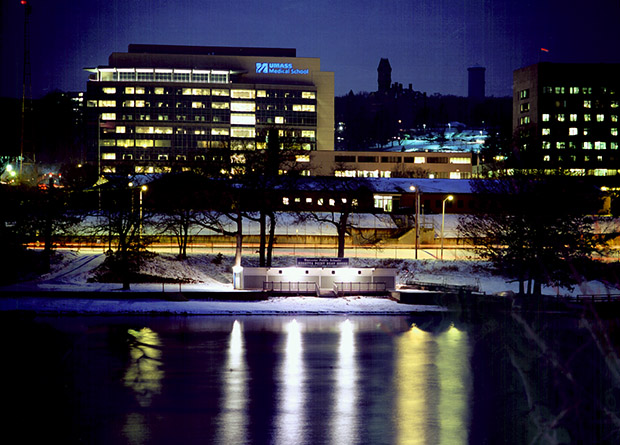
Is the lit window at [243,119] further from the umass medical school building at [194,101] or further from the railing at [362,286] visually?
the railing at [362,286]

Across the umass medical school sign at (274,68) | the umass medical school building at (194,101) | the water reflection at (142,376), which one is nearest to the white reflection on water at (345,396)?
the water reflection at (142,376)

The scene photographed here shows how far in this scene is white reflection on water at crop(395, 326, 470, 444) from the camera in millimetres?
14045

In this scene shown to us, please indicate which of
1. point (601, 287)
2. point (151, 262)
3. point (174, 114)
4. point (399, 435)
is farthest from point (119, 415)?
point (174, 114)

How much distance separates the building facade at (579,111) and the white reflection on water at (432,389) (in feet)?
370

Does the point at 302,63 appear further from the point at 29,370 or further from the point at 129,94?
the point at 29,370

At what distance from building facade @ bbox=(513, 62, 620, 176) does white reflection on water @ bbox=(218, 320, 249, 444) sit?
117993 millimetres

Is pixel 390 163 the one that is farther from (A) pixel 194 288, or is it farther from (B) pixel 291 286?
(A) pixel 194 288

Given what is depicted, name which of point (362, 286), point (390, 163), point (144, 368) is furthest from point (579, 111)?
point (144, 368)

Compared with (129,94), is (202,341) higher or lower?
lower

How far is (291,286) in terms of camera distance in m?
38.9

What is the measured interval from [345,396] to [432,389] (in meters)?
2.58

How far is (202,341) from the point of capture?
24.2m

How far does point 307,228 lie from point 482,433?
53.0 metres

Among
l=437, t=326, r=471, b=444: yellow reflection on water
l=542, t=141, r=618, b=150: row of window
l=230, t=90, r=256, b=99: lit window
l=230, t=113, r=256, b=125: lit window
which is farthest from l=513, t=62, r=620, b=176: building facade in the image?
l=437, t=326, r=471, b=444: yellow reflection on water
